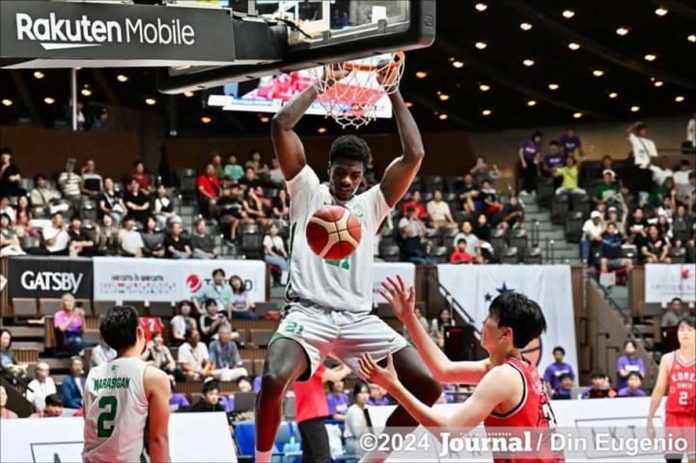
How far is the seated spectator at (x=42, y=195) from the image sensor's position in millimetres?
22359

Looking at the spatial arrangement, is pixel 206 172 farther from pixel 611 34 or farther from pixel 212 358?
pixel 611 34

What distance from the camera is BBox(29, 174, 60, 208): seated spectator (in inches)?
880

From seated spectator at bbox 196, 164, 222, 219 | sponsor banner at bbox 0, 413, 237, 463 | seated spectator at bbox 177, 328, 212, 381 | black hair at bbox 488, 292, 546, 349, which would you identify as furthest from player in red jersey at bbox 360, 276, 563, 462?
seated spectator at bbox 196, 164, 222, 219

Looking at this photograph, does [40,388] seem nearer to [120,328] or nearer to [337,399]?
[337,399]

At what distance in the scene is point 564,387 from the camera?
779 inches

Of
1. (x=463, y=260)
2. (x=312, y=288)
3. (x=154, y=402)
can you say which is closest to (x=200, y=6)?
(x=312, y=288)

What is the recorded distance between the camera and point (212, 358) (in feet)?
61.9

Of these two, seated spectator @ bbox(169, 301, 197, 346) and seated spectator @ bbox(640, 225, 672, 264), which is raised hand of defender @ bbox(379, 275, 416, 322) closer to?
seated spectator @ bbox(169, 301, 197, 346)

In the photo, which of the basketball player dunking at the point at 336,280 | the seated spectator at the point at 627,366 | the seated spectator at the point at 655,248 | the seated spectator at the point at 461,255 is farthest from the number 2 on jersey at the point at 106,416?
the seated spectator at the point at 655,248

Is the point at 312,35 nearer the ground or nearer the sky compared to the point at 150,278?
nearer the sky

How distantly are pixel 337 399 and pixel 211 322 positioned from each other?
9.72 ft

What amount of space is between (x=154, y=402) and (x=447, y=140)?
1099 inches

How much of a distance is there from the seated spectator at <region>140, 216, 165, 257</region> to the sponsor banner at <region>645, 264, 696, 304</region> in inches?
366

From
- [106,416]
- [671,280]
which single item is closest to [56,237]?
[671,280]
